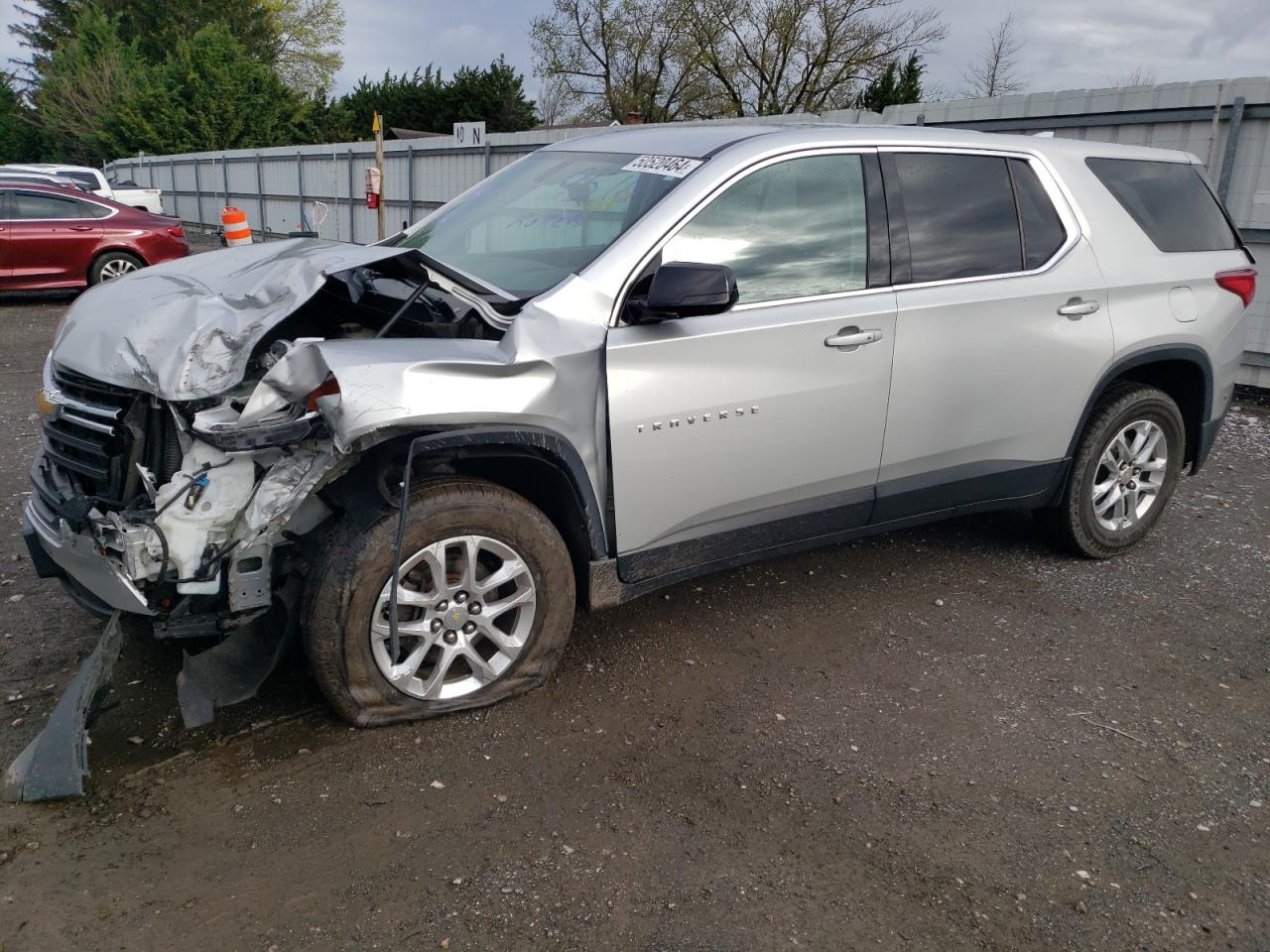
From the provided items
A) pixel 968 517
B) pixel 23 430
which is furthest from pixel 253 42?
pixel 968 517

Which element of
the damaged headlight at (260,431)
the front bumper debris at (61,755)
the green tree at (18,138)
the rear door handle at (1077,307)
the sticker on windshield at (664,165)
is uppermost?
the green tree at (18,138)

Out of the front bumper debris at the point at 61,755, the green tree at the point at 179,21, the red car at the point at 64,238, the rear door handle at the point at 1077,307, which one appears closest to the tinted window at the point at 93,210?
the red car at the point at 64,238

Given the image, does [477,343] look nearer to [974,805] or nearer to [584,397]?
[584,397]

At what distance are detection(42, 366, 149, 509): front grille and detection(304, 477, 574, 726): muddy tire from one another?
27.3 inches

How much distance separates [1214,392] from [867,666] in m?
2.52

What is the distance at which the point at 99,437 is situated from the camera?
10.5 ft

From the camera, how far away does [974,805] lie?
10.1 ft

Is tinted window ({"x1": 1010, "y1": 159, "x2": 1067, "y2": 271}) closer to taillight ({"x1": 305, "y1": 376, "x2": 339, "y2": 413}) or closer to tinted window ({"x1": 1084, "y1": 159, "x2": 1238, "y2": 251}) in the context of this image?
tinted window ({"x1": 1084, "y1": 159, "x2": 1238, "y2": 251})

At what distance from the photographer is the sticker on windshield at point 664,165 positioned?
3.66 m

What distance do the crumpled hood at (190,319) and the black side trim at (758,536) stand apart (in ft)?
4.54

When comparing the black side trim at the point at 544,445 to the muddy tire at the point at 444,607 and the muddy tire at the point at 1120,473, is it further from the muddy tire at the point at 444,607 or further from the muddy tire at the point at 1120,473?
the muddy tire at the point at 1120,473

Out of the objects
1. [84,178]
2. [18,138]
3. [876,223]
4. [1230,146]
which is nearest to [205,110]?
A: [84,178]

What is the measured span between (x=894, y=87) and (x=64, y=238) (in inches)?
1049

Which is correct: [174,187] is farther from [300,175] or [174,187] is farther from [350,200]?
[350,200]
